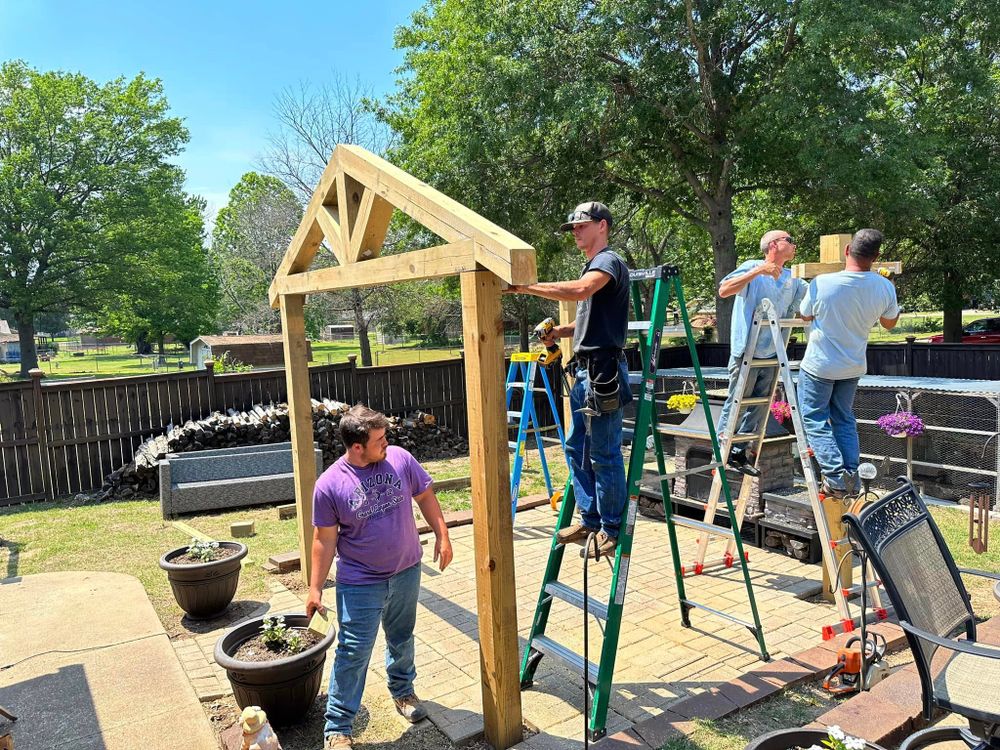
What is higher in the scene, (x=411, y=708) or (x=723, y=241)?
(x=723, y=241)

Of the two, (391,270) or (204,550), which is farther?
(204,550)

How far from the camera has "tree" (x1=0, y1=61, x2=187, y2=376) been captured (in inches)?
1168

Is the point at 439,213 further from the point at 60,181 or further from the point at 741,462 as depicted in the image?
the point at 60,181

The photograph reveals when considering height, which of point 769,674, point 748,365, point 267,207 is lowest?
point 769,674

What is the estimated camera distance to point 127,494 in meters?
9.60

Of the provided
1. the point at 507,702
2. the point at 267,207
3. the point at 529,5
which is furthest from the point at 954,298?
the point at 267,207

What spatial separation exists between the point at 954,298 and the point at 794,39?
29.0ft

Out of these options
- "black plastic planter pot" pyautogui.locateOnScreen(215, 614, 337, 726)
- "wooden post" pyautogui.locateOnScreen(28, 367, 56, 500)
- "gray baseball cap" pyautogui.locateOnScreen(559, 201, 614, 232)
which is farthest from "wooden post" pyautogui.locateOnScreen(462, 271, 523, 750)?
"wooden post" pyautogui.locateOnScreen(28, 367, 56, 500)

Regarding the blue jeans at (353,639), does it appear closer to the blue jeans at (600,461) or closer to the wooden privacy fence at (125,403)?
the blue jeans at (600,461)

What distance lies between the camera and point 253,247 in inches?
1145

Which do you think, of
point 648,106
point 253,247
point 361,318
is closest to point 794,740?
point 648,106

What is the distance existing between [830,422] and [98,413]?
9.58m

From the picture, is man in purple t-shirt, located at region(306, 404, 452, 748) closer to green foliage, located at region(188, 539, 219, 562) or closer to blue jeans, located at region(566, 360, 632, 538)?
blue jeans, located at region(566, 360, 632, 538)

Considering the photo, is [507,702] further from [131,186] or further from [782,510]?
[131,186]
